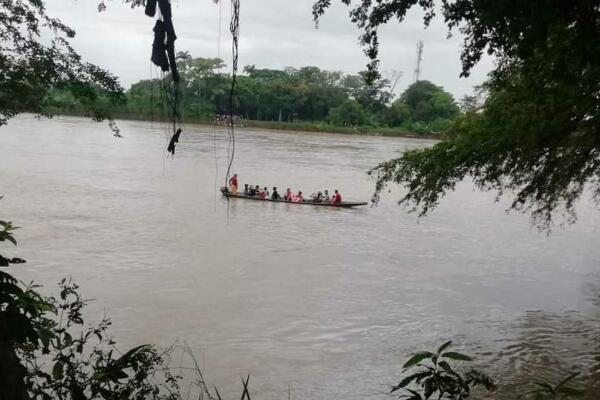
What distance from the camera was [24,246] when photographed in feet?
47.6

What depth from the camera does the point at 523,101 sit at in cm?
899

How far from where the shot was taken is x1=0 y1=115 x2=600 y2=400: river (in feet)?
28.8

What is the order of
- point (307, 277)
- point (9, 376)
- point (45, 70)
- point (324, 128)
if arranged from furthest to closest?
point (324, 128)
point (307, 277)
point (45, 70)
point (9, 376)

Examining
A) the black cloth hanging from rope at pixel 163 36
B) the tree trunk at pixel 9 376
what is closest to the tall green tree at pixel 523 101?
the black cloth hanging from rope at pixel 163 36

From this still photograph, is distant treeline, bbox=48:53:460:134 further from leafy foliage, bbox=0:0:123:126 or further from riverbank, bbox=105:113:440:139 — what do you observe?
leafy foliage, bbox=0:0:123:126

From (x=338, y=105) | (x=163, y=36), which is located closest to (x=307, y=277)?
(x=163, y=36)

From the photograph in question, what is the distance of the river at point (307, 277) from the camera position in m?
8.77

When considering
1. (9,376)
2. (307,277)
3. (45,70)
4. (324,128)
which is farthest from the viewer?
(324,128)

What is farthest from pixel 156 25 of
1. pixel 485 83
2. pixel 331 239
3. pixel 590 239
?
pixel 590 239

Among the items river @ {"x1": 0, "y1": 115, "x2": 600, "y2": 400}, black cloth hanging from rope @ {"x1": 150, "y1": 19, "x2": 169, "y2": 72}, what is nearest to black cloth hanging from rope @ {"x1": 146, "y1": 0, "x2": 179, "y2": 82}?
black cloth hanging from rope @ {"x1": 150, "y1": 19, "x2": 169, "y2": 72}

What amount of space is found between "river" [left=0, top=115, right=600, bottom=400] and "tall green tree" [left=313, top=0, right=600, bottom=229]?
2.52 metres

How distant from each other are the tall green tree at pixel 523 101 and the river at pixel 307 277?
8.28 ft

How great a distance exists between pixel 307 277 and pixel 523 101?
6659mm

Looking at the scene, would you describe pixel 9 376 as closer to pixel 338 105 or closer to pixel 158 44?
pixel 158 44
